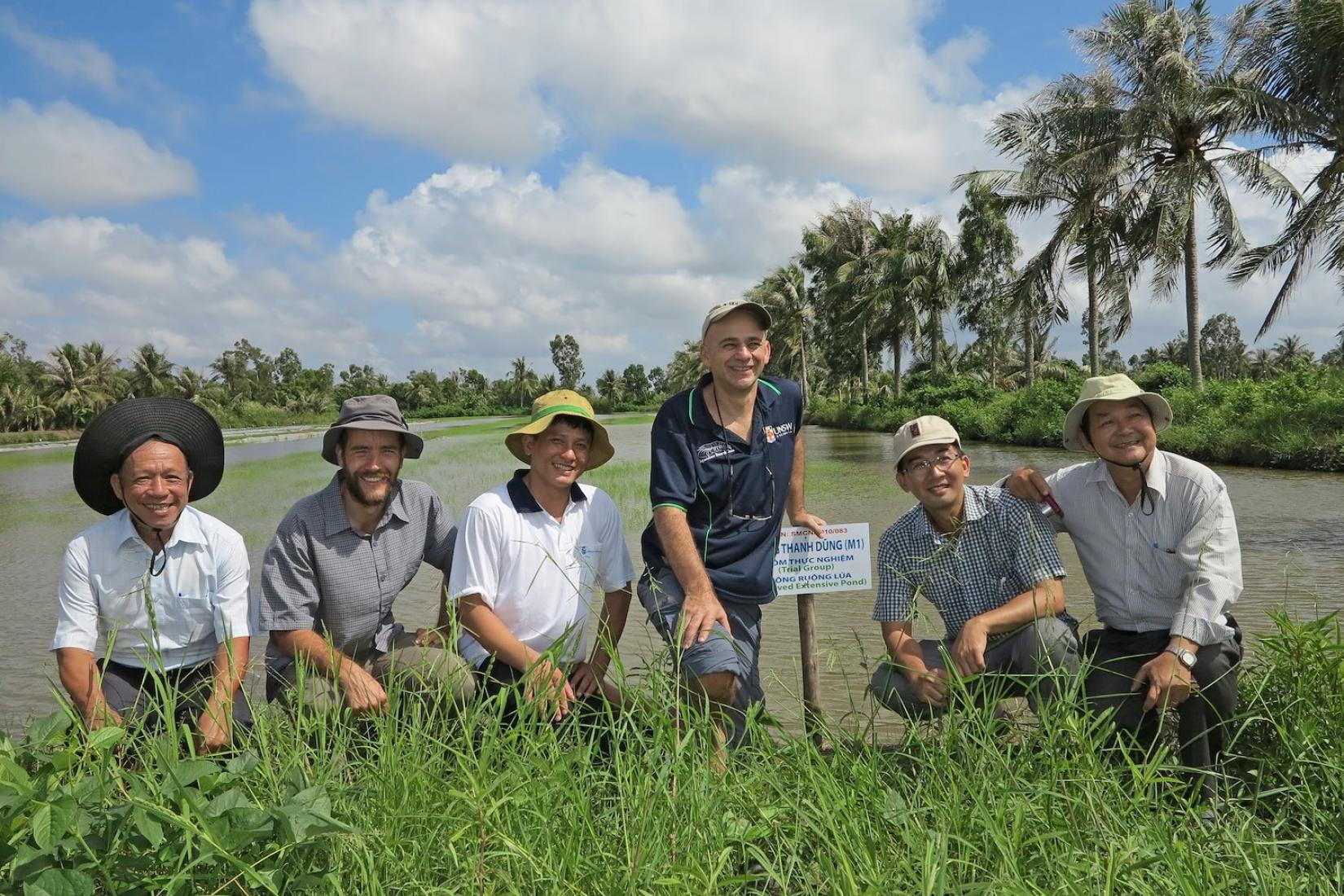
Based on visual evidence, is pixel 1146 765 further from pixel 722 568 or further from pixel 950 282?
pixel 950 282

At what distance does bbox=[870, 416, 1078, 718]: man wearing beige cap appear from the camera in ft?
9.83

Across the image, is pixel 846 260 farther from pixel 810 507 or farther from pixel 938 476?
pixel 938 476

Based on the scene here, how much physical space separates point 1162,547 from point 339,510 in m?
3.01

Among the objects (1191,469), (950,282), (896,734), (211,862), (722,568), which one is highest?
(950,282)

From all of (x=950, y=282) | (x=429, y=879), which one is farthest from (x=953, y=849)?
(x=950, y=282)

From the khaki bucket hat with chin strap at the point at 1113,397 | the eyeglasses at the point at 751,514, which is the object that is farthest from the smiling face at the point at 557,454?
the khaki bucket hat with chin strap at the point at 1113,397

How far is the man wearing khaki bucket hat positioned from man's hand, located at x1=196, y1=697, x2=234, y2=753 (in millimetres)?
2593

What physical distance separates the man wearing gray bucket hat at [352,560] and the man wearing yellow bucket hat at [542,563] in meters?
0.30

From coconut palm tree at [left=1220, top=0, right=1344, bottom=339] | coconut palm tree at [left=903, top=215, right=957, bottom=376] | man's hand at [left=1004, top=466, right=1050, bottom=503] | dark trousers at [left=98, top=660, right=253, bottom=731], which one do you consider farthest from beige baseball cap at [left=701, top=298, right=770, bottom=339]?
coconut palm tree at [left=903, top=215, right=957, bottom=376]

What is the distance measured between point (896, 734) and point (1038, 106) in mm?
24117

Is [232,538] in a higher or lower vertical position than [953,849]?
higher

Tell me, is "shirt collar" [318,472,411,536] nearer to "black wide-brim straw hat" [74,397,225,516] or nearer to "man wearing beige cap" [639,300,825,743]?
"black wide-brim straw hat" [74,397,225,516]

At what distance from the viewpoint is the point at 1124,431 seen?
3.07 m

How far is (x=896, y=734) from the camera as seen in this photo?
406 cm
